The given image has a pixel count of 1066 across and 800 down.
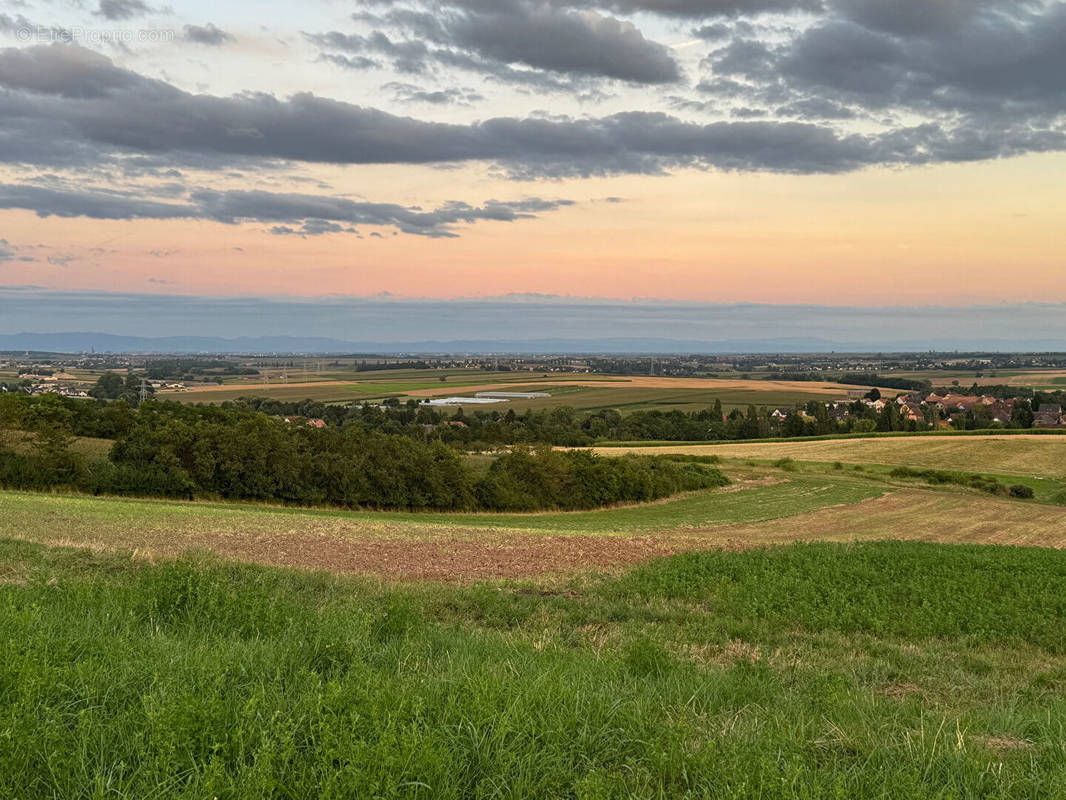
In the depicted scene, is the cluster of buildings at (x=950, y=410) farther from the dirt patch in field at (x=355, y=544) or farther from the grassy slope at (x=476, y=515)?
the dirt patch in field at (x=355, y=544)

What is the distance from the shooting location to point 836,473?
6162 centimetres

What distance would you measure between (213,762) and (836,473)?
65.1m

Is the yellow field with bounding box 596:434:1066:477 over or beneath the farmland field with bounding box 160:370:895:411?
beneath

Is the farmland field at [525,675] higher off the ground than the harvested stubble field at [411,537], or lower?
higher

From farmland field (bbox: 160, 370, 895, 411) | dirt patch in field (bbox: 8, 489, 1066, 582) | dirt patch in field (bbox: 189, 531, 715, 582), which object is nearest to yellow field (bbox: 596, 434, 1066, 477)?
farmland field (bbox: 160, 370, 895, 411)

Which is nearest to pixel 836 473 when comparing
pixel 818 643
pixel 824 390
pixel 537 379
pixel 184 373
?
pixel 818 643

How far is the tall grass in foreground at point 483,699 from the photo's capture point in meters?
3.57

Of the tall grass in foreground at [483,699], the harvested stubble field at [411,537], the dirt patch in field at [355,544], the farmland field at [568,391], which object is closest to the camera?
the tall grass in foreground at [483,699]

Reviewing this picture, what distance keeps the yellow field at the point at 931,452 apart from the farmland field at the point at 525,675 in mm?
54969

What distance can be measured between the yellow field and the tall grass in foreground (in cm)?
5800

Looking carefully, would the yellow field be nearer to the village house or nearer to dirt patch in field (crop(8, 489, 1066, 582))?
the village house

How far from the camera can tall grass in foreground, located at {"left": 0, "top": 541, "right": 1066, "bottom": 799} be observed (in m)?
3.57

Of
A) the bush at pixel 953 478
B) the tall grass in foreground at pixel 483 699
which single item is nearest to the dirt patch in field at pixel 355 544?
the tall grass in foreground at pixel 483 699

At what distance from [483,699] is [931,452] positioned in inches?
2936
